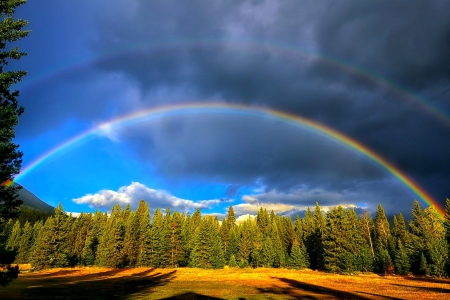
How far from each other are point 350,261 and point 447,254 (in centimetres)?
2246

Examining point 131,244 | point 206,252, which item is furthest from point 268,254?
point 131,244

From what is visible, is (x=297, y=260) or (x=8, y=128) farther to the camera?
(x=297, y=260)

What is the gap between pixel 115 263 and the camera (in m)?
97.9

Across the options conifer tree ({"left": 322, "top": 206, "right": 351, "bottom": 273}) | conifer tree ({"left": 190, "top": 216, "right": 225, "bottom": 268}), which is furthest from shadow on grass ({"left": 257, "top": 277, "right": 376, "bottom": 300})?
conifer tree ({"left": 190, "top": 216, "right": 225, "bottom": 268})

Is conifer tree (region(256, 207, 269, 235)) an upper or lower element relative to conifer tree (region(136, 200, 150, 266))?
upper

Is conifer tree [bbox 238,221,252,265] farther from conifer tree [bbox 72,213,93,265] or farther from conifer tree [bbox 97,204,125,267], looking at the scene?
conifer tree [bbox 72,213,93,265]

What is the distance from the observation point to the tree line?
7688cm

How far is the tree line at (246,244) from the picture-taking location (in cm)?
7688

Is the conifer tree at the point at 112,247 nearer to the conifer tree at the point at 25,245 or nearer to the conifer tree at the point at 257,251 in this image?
the conifer tree at the point at 25,245

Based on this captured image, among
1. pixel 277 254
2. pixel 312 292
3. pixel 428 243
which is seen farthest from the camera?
pixel 277 254

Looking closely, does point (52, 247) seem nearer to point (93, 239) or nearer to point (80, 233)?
point (93, 239)

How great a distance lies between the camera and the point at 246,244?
4616 inches

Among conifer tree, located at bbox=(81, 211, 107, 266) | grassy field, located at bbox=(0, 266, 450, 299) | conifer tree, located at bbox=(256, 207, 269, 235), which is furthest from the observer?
conifer tree, located at bbox=(256, 207, 269, 235)

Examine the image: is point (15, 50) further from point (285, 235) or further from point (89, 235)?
point (285, 235)
